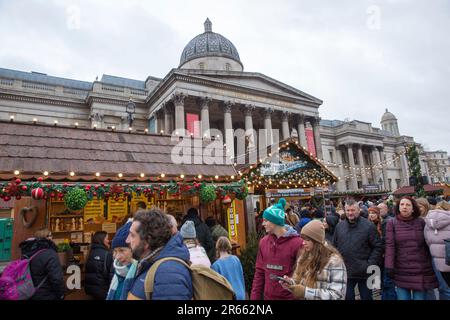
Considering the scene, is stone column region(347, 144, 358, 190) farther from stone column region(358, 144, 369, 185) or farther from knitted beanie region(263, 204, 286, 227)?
knitted beanie region(263, 204, 286, 227)

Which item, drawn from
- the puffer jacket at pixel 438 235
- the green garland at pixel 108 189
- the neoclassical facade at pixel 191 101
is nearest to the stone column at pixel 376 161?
the neoclassical facade at pixel 191 101

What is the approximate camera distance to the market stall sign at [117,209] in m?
9.38

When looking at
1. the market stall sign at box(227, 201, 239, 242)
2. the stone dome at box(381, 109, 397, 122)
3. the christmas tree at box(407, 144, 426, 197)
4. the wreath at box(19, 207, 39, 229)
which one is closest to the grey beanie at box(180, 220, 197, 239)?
the wreath at box(19, 207, 39, 229)

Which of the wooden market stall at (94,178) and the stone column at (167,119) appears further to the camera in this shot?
the stone column at (167,119)

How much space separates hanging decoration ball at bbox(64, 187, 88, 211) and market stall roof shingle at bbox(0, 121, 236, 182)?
1.60 feet

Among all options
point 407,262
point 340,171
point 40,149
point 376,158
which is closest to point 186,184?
point 40,149

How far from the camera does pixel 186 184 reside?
23.4ft

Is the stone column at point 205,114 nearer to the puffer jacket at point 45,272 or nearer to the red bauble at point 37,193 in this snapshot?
the red bauble at point 37,193

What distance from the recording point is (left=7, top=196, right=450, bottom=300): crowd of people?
2.06 m

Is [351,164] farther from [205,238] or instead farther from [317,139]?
[205,238]

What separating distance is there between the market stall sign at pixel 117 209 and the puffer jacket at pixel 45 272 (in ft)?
18.8

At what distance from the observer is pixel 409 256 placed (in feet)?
12.9
